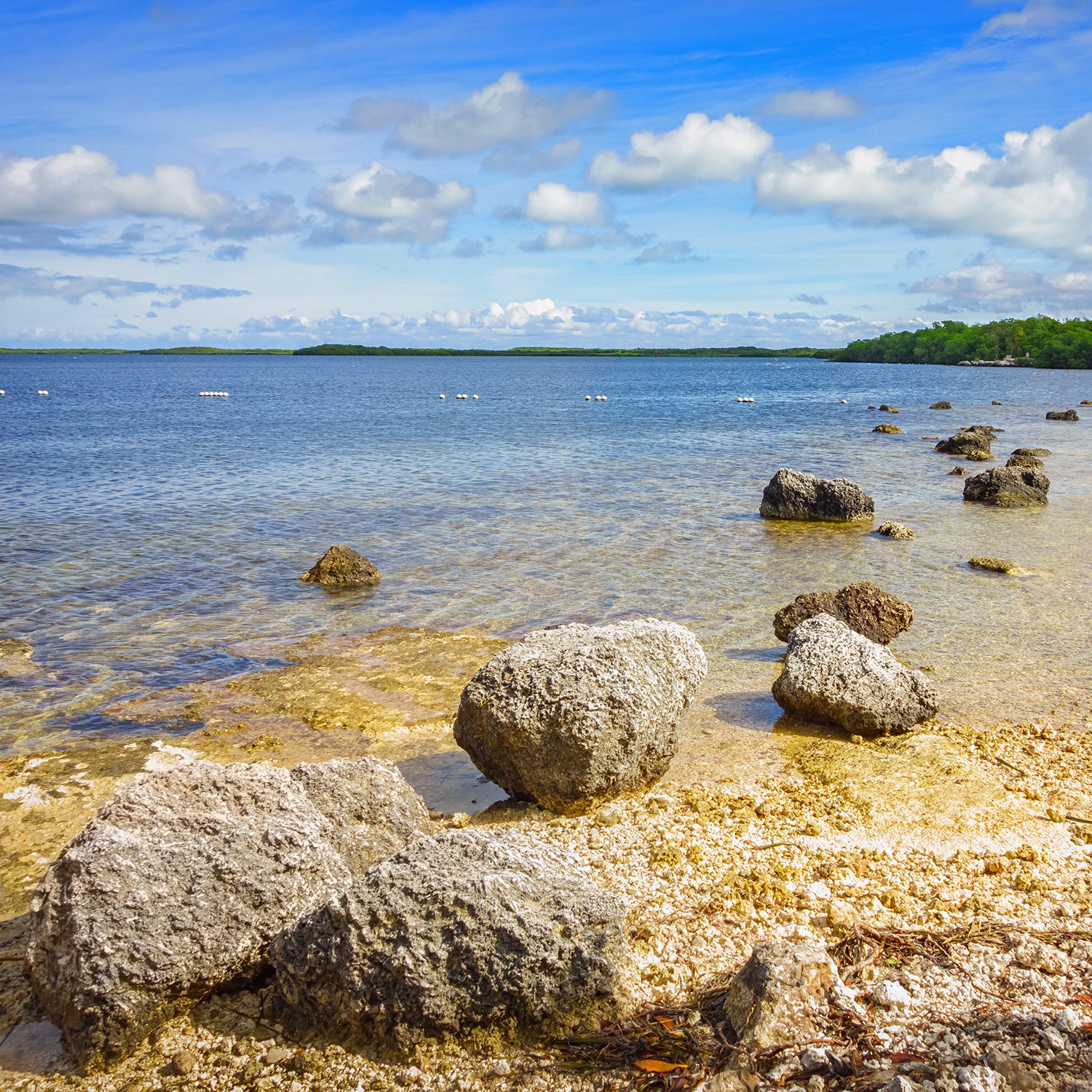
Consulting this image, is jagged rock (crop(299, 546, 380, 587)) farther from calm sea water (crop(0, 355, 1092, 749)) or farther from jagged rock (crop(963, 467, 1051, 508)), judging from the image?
jagged rock (crop(963, 467, 1051, 508))

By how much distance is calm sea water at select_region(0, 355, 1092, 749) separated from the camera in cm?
1234

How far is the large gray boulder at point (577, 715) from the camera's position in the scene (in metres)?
7.13

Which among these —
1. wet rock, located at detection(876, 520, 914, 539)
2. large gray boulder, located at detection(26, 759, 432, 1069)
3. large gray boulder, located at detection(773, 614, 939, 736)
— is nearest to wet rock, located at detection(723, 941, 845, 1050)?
large gray boulder, located at detection(26, 759, 432, 1069)

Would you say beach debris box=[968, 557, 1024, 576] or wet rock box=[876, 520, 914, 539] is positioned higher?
wet rock box=[876, 520, 914, 539]

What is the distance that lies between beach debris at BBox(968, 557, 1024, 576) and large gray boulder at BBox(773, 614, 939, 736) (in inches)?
327

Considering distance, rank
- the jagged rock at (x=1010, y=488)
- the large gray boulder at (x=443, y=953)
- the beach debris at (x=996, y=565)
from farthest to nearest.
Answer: the jagged rock at (x=1010, y=488), the beach debris at (x=996, y=565), the large gray boulder at (x=443, y=953)

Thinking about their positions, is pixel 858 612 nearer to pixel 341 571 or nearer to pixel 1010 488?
pixel 341 571

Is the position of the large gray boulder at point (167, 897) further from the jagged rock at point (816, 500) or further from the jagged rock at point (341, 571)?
the jagged rock at point (816, 500)

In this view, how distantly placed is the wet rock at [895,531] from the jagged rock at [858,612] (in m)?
8.01

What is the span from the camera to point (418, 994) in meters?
4.50

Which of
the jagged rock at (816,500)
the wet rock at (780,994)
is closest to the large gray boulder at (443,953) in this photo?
the wet rock at (780,994)

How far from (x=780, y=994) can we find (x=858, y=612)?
28.0 ft

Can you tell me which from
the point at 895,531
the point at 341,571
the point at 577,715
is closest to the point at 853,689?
the point at 577,715

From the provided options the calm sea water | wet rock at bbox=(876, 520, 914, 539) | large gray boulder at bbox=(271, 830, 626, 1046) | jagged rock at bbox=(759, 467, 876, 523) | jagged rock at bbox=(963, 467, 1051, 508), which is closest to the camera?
large gray boulder at bbox=(271, 830, 626, 1046)
